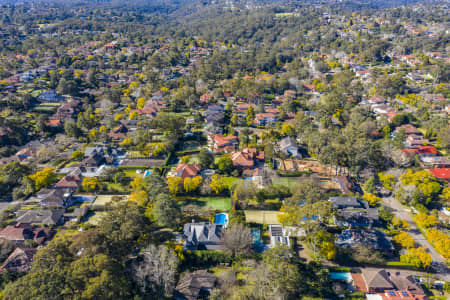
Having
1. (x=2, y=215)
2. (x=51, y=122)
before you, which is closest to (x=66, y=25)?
(x=51, y=122)

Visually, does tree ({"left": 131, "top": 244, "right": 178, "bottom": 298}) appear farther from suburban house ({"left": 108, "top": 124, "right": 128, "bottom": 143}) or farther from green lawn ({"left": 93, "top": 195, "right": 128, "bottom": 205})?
suburban house ({"left": 108, "top": 124, "right": 128, "bottom": 143})

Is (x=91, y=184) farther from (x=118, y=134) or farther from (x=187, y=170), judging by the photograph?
(x=118, y=134)

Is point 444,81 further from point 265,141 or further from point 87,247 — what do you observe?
point 87,247

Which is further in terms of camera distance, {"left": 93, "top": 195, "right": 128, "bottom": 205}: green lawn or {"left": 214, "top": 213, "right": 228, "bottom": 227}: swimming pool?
{"left": 93, "top": 195, "right": 128, "bottom": 205}: green lawn

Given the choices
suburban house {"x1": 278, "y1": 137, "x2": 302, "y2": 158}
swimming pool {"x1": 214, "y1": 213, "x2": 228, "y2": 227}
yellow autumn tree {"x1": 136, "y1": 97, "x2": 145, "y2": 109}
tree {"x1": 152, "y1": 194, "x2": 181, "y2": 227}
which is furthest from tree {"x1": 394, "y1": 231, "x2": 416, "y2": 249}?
yellow autumn tree {"x1": 136, "y1": 97, "x2": 145, "y2": 109}

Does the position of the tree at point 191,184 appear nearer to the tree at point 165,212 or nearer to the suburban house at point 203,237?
the tree at point 165,212
